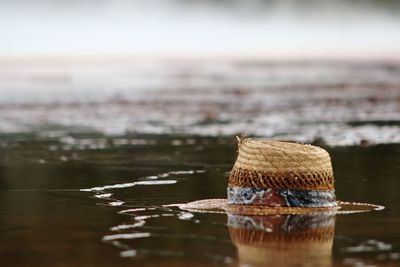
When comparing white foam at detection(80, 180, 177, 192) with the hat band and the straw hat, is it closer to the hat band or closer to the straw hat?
the hat band

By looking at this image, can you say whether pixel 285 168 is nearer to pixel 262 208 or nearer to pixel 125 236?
pixel 262 208

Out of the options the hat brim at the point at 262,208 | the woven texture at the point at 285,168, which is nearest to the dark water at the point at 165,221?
the hat brim at the point at 262,208

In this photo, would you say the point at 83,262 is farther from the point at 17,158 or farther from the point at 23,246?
the point at 17,158

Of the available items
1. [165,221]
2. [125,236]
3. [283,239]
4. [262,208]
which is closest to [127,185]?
[262,208]

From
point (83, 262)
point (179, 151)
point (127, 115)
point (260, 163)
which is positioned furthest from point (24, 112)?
point (83, 262)

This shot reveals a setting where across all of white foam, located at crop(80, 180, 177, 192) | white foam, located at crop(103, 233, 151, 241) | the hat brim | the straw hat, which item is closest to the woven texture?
the hat brim
